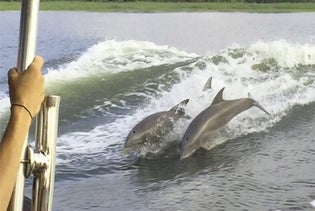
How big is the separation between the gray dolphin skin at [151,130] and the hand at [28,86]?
539 centimetres

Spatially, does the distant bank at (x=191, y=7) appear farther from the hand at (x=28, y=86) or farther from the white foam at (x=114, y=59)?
the hand at (x=28, y=86)

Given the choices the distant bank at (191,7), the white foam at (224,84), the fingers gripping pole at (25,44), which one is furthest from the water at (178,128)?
the distant bank at (191,7)

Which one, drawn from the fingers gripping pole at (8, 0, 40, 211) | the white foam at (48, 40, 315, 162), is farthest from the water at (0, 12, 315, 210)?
the fingers gripping pole at (8, 0, 40, 211)

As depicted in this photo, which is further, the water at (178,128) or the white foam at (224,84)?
the white foam at (224,84)

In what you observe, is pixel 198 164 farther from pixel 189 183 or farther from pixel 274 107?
pixel 274 107

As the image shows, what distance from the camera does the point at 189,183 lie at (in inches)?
213

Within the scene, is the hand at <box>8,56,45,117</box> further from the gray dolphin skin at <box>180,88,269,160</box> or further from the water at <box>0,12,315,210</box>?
the gray dolphin skin at <box>180,88,269,160</box>

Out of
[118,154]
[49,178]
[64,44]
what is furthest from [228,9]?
[49,178]

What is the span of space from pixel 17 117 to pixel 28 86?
62 mm

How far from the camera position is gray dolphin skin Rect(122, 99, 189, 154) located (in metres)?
6.59

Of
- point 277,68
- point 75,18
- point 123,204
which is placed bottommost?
point 123,204

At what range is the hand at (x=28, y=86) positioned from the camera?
115cm

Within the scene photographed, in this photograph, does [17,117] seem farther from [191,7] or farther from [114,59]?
[191,7]

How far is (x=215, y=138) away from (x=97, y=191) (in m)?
2.13
